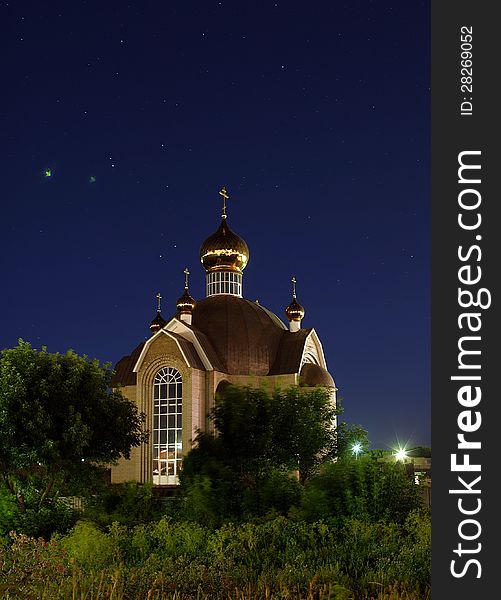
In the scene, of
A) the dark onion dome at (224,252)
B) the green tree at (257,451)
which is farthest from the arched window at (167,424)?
the dark onion dome at (224,252)

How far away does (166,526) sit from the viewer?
15.1 metres

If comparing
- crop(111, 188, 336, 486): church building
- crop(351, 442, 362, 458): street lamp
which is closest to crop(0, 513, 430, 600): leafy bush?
crop(351, 442, 362, 458): street lamp

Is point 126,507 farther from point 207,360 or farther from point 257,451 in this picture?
point 207,360

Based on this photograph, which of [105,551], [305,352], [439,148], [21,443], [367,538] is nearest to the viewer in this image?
[439,148]

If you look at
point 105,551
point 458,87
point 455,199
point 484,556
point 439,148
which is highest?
point 458,87

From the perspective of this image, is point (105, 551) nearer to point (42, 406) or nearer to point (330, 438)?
point (42, 406)

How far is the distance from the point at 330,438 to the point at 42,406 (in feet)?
48.0

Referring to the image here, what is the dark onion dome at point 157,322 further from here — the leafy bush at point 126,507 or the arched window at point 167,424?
the leafy bush at point 126,507

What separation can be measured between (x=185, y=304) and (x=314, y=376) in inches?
302

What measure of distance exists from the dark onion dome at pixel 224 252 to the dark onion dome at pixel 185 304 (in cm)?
285

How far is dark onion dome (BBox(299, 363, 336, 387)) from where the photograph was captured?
42750 millimetres

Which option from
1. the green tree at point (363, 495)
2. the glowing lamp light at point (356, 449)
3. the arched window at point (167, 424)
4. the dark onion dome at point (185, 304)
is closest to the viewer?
the green tree at point (363, 495)

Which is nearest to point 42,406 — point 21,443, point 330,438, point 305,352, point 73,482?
point 21,443

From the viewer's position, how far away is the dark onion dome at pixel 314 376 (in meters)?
42.8
